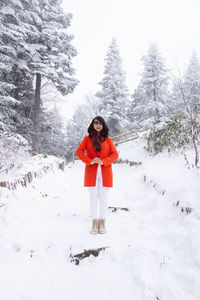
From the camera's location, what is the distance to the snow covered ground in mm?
1957

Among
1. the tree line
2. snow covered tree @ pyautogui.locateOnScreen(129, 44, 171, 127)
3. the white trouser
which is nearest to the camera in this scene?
the white trouser

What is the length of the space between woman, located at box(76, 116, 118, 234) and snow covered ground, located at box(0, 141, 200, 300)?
0.34 meters

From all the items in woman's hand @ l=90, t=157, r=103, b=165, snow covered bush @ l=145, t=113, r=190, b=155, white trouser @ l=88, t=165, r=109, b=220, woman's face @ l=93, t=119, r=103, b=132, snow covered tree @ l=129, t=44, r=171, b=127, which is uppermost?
snow covered tree @ l=129, t=44, r=171, b=127

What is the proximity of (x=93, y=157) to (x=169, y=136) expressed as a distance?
6.68m

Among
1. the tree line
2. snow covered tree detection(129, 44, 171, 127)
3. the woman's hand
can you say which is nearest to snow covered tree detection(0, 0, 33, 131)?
the tree line

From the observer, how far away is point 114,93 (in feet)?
70.3

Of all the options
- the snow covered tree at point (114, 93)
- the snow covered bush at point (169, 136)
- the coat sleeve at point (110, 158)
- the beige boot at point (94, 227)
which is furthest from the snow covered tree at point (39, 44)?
the snow covered tree at point (114, 93)

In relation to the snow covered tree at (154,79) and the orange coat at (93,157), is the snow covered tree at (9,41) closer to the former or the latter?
the orange coat at (93,157)

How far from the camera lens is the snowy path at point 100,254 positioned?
1.95 meters

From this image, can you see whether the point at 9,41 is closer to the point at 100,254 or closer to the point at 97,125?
the point at 97,125

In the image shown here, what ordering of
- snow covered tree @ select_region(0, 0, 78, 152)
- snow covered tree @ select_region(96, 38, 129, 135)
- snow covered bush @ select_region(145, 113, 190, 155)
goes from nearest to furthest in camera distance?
1. snow covered bush @ select_region(145, 113, 190, 155)
2. snow covered tree @ select_region(0, 0, 78, 152)
3. snow covered tree @ select_region(96, 38, 129, 135)

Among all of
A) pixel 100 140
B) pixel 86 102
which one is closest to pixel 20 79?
pixel 100 140

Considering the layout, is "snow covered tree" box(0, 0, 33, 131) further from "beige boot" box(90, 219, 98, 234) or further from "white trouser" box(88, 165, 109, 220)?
"beige boot" box(90, 219, 98, 234)

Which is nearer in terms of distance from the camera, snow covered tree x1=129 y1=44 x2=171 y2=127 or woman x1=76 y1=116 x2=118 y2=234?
woman x1=76 y1=116 x2=118 y2=234
